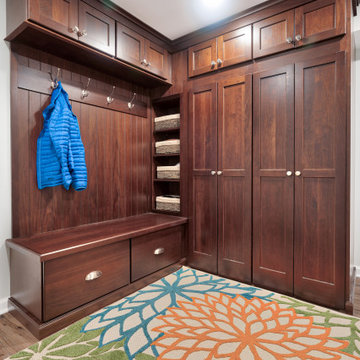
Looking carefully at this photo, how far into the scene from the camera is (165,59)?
2.86 meters

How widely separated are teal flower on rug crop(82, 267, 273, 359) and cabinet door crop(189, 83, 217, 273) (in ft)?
0.70

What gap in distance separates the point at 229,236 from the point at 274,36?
1.85 m

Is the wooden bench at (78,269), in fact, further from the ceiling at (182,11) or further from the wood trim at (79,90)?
the ceiling at (182,11)

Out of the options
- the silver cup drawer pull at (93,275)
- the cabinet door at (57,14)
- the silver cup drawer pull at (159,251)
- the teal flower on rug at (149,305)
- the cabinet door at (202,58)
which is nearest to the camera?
the teal flower on rug at (149,305)

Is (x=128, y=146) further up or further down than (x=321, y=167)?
further up

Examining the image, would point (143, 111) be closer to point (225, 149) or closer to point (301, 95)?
point (225, 149)

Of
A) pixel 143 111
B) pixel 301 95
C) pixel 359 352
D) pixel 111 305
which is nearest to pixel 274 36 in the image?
pixel 301 95

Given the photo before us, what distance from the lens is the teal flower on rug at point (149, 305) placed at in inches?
65.0

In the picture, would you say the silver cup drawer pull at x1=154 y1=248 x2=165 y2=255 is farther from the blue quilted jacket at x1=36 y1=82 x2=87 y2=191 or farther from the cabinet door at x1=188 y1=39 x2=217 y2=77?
the cabinet door at x1=188 y1=39 x2=217 y2=77

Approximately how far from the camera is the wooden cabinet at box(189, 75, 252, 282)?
2.41 meters

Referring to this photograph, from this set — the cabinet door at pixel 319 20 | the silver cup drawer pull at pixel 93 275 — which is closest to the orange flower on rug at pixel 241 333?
the silver cup drawer pull at pixel 93 275

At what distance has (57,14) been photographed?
6.17 ft

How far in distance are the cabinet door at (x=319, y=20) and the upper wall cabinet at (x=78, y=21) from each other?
5.19 feet

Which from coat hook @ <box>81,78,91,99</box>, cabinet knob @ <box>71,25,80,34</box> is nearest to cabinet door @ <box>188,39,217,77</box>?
coat hook @ <box>81,78,91,99</box>
